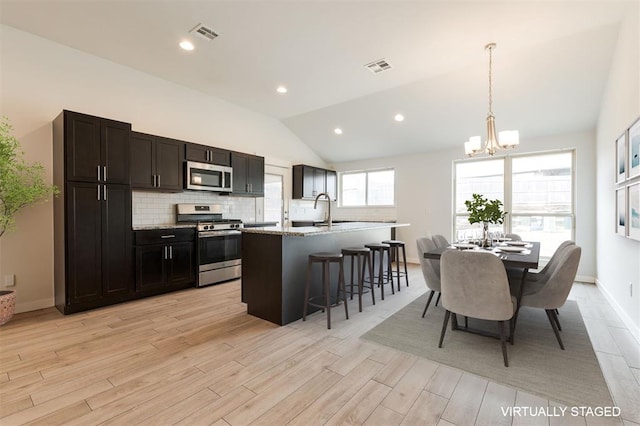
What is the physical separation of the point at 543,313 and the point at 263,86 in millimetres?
4841

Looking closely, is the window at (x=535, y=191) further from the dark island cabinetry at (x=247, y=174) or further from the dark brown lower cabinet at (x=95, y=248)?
the dark brown lower cabinet at (x=95, y=248)

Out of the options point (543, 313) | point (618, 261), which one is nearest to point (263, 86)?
point (543, 313)

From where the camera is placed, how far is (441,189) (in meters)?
6.30

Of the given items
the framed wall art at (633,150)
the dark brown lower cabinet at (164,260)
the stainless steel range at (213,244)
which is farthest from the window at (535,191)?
the dark brown lower cabinet at (164,260)

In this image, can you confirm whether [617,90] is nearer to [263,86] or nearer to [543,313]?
[543,313]

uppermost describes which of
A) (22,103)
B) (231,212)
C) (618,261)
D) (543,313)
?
(22,103)

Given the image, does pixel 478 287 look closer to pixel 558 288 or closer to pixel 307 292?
pixel 558 288

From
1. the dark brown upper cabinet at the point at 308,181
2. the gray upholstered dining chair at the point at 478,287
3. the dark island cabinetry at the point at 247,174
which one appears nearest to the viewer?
the gray upholstered dining chair at the point at 478,287

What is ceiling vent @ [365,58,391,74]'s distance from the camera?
3840mm

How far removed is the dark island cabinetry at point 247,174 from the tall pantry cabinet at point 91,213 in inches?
71.1

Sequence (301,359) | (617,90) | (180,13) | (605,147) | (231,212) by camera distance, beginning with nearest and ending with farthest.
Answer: (301,359), (180,13), (617,90), (605,147), (231,212)

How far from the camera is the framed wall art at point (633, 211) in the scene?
2.60 meters

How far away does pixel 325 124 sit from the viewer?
633 cm

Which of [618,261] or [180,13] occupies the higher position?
[180,13]
